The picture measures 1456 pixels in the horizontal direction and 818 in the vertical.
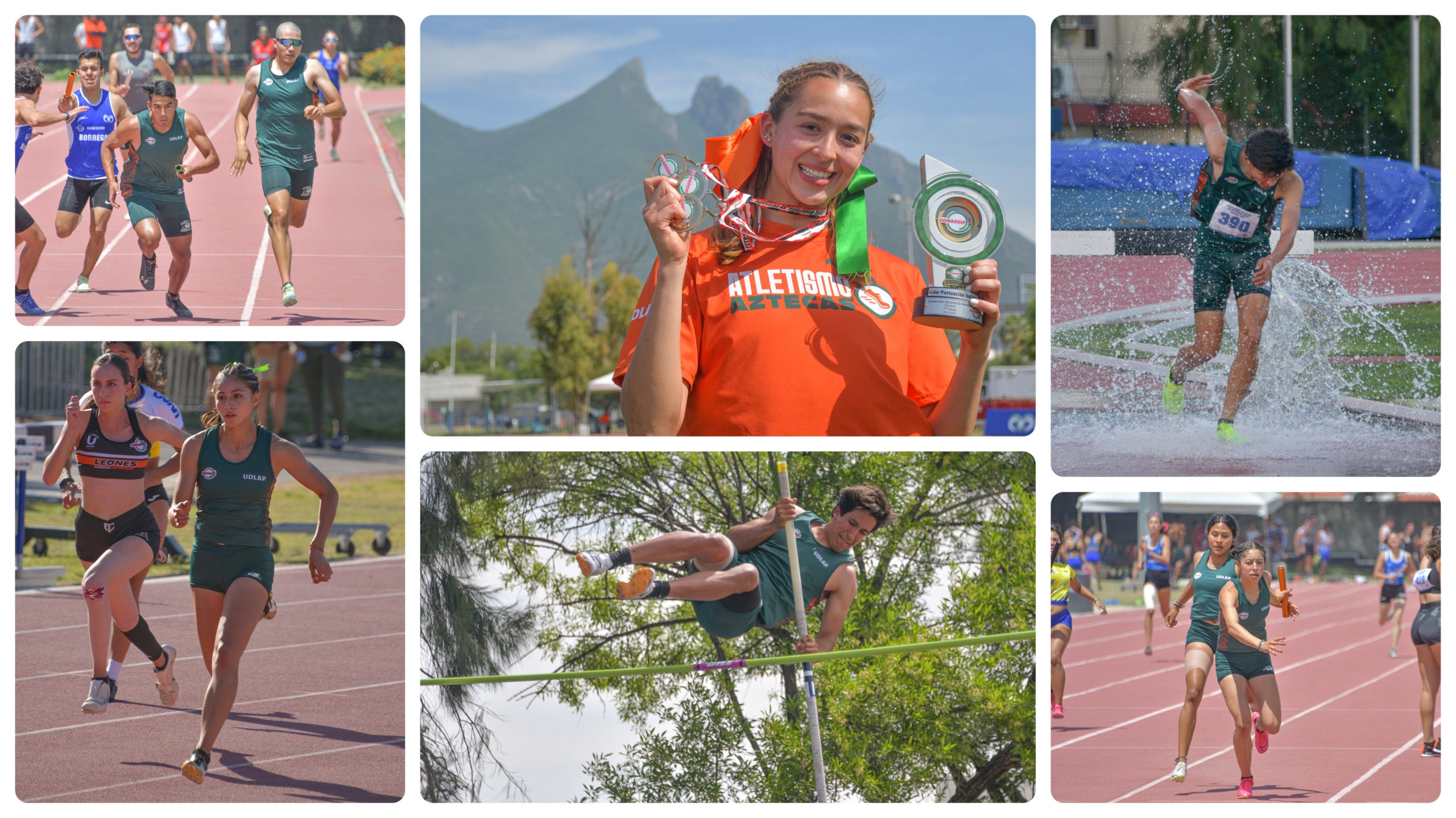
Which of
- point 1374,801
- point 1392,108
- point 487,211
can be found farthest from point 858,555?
point 487,211

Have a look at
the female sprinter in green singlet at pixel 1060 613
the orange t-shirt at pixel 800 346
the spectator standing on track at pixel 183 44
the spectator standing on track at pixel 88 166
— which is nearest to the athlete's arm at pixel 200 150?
the spectator standing on track at pixel 183 44

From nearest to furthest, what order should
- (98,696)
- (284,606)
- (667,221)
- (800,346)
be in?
(667,221)
(800,346)
(98,696)
(284,606)

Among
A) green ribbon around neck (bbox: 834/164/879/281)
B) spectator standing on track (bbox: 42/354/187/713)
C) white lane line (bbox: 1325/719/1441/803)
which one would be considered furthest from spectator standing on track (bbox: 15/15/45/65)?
white lane line (bbox: 1325/719/1441/803)

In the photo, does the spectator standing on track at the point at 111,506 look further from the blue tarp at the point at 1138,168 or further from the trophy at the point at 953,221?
the blue tarp at the point at 1138,168

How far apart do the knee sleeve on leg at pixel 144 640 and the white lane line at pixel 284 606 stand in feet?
0.36

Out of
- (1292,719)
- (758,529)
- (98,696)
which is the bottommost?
(1292,719)

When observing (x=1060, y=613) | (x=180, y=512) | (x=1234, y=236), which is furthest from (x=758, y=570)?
(x=1234, y=236)

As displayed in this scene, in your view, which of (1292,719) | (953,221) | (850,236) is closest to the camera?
(850,236)

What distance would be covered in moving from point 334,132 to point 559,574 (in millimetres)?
Result: 1675

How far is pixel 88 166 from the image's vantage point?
3.69 metres

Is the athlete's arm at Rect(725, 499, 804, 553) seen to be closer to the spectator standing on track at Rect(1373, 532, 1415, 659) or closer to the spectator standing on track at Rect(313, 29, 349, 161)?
the spectator standing on track at Rect(313, 29, 349, 161)

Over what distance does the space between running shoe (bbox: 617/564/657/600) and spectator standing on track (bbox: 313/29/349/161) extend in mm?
1706

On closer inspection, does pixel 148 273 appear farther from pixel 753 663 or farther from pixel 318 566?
pixel 753 663

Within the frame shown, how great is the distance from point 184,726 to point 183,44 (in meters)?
2.36
